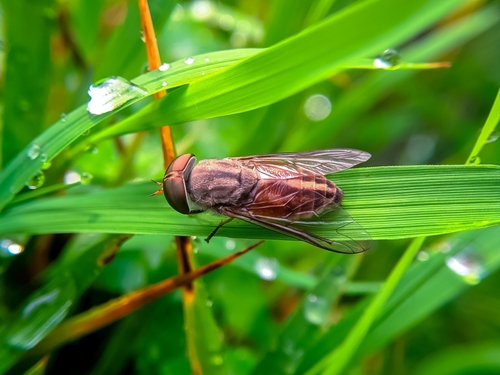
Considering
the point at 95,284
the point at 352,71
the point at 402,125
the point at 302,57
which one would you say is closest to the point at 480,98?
the point at 402,125

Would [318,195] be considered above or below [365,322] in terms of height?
above

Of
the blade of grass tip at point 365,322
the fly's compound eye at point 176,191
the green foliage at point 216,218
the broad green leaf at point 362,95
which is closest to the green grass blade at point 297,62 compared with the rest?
the green foliage at point 216,218

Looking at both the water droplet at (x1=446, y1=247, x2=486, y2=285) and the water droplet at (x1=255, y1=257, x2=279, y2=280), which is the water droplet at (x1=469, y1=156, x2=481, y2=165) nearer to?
the water droplet at (x1=446, y1=247, x2=486, y2=285)

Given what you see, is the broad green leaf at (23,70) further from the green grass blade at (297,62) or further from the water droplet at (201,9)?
the water droplet at (201,9)

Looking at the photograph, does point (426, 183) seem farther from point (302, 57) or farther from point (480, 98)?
point (480, 98)

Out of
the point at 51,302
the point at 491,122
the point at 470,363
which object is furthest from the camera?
the point at 470,363

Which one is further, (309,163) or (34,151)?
(309,163)

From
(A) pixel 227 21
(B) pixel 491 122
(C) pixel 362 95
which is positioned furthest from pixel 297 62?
(A) pixel 227 21

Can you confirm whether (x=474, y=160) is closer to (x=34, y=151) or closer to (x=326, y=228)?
(x=326, y=228)
